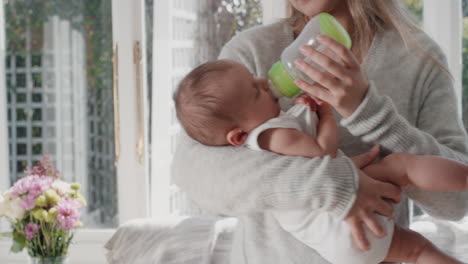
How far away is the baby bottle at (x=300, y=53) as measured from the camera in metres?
1.17

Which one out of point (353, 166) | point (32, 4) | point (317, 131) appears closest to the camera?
point (353, 166)

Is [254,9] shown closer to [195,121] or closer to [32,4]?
[32,4]

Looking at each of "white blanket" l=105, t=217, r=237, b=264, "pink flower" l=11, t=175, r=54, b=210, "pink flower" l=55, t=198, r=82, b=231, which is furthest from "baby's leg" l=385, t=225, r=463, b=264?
"pink flower" l=11, t=175, r=54, b=210

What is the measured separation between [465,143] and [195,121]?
1.82 ft

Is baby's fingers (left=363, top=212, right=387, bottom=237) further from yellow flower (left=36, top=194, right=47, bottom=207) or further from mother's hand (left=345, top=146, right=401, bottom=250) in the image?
yellow flower (left=36, top=194, right=47, bottom=207)

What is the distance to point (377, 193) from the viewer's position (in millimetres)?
1094

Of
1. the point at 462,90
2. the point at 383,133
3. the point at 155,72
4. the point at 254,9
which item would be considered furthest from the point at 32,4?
the point at 383,133

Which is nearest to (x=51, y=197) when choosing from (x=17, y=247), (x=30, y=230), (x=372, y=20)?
(x=30, y=230)

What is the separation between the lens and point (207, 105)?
1.22m

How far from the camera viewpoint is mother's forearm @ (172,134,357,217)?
3.46 feet

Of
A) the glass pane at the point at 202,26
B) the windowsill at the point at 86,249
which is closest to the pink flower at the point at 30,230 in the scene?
the windowsill at the point at 86,249

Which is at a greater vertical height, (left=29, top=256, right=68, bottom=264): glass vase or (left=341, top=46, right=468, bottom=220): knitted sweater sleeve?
(left=341, top=46, right=468, bottom=220): knitted sweater sleeve

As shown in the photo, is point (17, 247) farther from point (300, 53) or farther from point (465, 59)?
point (465, 59)

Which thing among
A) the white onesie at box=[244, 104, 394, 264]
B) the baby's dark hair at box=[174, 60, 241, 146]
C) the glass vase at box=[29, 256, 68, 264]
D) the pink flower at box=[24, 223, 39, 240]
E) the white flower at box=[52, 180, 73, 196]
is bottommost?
the glass vase at box=[29, 256, 68, 264]
